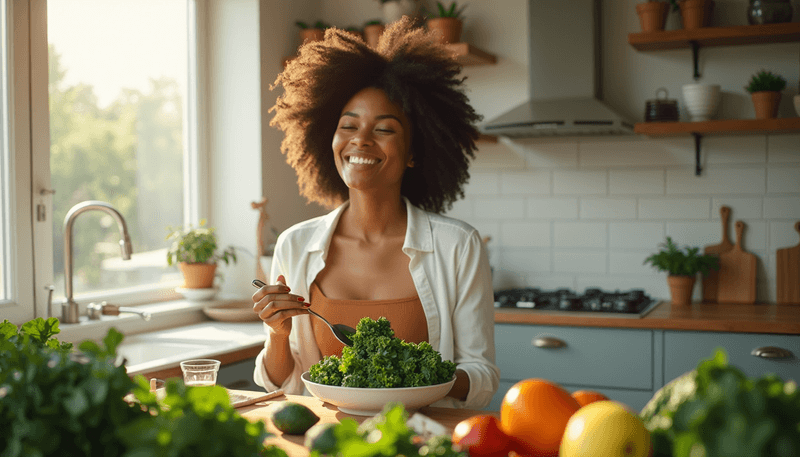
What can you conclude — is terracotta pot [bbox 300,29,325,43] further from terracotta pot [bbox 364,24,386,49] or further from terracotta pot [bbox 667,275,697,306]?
terracotta pot [bbox 667,275,697,306]

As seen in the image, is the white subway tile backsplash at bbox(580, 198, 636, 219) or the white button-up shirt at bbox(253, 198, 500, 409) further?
the white subway tile backsplash at bbox(580, 198, 636, 219)

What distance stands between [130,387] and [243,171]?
8.85 feet

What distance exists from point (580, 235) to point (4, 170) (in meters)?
2.33

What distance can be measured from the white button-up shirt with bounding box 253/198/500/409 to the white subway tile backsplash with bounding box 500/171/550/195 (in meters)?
1.66

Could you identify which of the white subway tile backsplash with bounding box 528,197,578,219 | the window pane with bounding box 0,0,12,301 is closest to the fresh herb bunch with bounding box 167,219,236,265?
the window pane with bounding box 0,0,12,301

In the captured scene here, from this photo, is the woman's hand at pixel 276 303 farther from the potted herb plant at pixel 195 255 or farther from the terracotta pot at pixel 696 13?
the terracotta pot at pixel 696 13

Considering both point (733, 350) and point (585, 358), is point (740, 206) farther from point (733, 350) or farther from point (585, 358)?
point (585, 358)

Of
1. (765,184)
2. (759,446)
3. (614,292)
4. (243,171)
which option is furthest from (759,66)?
(759,446)

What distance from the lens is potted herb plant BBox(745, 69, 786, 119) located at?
289 cm

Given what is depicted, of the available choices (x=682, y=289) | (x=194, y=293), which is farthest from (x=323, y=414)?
(x=682, y=289)

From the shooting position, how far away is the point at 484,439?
0.87 metres

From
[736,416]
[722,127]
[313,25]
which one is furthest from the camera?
[313,25]

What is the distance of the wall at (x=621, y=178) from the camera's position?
10.1ft

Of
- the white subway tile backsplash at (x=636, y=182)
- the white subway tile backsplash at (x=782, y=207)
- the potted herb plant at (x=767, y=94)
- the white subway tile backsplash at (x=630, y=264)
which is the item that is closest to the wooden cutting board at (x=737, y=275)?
the white subway tile backsplash at (x=782, y=207)
